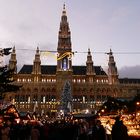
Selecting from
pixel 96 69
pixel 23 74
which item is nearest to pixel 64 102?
pixel 23 74

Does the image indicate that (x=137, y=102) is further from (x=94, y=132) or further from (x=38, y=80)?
(x=38, y=80)

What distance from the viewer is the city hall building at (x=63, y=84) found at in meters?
94.2

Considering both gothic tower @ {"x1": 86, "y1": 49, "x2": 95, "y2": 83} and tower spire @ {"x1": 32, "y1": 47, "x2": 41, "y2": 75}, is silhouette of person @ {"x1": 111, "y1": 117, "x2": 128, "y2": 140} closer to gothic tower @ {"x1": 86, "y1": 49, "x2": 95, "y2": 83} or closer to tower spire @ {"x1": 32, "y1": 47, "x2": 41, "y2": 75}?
tower spire @ {"x1": 32, "y1": 47, "x2": 41, "y2": 75}

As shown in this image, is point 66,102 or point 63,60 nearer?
point 66,102

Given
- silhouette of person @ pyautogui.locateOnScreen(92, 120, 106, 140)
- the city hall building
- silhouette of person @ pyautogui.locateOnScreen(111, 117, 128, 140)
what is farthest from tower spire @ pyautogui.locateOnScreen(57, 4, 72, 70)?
silhouette of person @ pyautogui.locateOnScreen(111, 117, 128, 140)

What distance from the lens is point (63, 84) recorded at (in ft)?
312

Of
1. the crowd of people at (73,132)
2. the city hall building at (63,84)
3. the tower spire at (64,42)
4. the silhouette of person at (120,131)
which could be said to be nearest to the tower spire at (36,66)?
the city hall building at (63,84)

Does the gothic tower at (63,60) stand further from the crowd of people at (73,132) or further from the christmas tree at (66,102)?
the crowd of people at (73,132)

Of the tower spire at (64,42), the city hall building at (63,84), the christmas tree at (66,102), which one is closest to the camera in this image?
the christmas tree at (66,102)

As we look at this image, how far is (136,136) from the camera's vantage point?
524 inches

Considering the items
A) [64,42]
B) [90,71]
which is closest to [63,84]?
[90,71]

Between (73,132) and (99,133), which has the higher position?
(73,132)

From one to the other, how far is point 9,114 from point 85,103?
76.2 m

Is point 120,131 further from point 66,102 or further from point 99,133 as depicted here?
point 66,102
